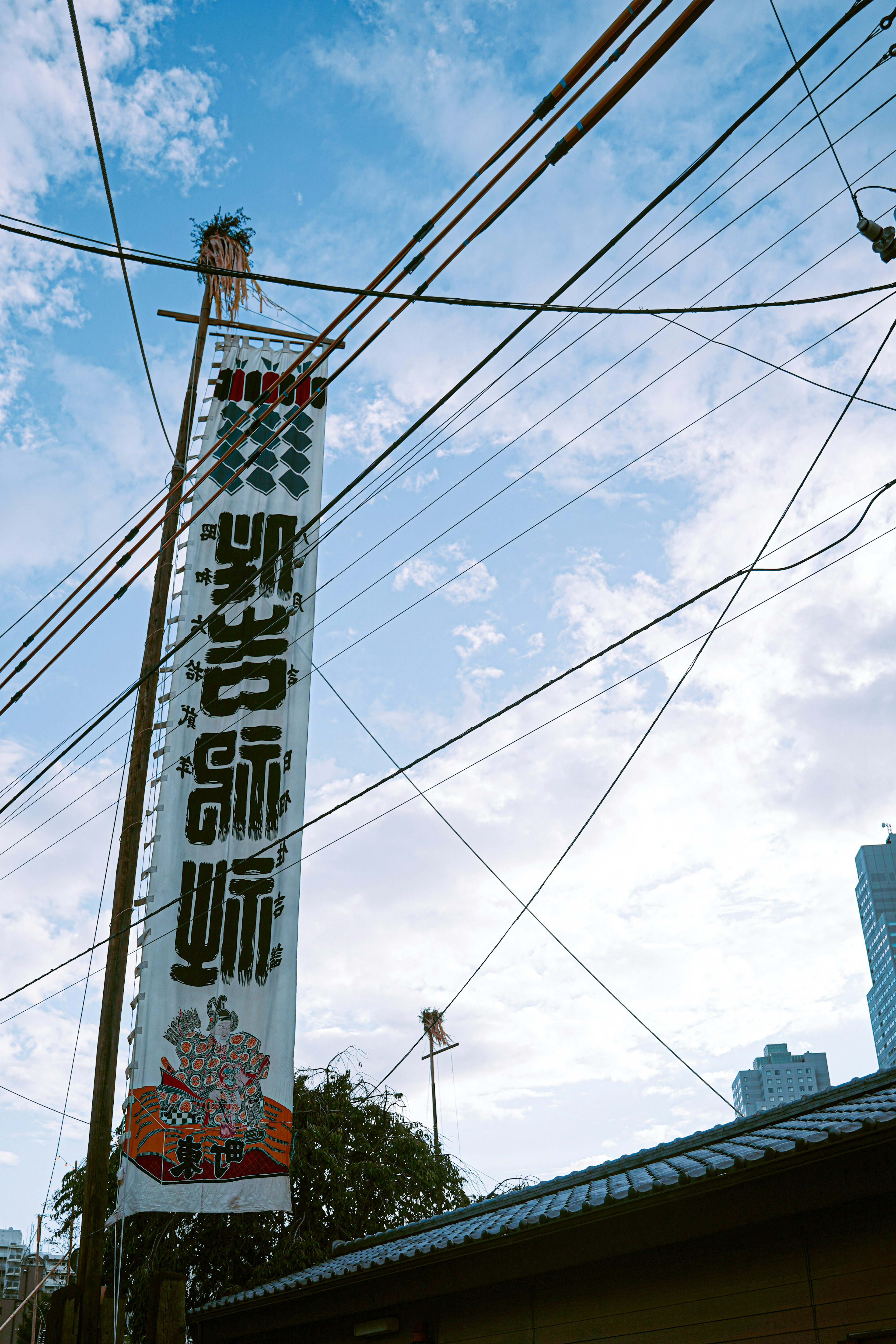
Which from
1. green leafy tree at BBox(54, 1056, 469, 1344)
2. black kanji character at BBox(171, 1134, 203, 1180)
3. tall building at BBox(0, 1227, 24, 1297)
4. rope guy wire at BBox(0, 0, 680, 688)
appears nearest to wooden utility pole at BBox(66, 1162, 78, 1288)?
green leafy tree at BBox(54, 1056, 469, 1344)

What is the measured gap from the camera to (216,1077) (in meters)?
8.58

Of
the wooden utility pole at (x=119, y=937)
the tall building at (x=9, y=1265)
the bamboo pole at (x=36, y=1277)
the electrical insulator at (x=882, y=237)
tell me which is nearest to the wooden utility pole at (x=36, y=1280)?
the bamboo pole at (x=36, y=1277)

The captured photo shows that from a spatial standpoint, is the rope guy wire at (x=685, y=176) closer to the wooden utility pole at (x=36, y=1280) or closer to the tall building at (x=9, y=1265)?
the wooden utility pole at (x=36, y=1280)

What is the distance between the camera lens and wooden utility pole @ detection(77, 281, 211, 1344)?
27.4 feet

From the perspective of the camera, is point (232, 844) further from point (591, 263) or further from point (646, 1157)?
point (591, 263)

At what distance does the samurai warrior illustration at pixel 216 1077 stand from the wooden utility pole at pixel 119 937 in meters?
0.67

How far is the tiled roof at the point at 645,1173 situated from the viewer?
5.70 metres

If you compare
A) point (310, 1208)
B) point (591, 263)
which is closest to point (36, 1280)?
point (310, 1208)

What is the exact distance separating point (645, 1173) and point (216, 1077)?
3629 millimetres

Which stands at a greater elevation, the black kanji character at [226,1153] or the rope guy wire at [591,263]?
the rope guy wire at [591,263]

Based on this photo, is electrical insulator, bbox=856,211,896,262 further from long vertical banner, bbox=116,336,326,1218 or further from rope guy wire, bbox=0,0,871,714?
long vertical banner, bbox=116,336,326,1218

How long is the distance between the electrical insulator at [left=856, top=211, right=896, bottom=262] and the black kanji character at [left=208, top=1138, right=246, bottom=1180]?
8.02m

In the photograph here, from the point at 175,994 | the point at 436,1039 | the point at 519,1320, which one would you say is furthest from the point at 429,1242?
the point at 436,1039

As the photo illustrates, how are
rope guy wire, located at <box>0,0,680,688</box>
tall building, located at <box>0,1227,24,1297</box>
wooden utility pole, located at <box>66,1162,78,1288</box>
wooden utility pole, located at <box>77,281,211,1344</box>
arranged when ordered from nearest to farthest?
rope guy wire, located at <box>0,0,680,688</box> → wooden utility pole, located at <box>77,281,211,1344</box> → wooden utility pole, located at <box>66,1162,78,1288</box> → tall building, located at <box>0,1227,24,1297</box>
